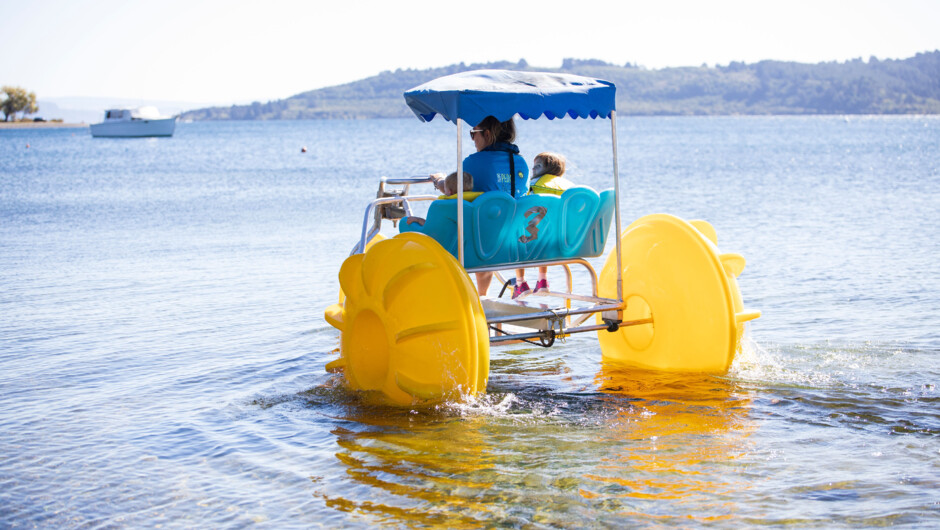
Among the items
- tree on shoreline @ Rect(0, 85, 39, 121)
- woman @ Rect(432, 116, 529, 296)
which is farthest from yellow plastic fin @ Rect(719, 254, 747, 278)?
tree on shoreline @ Rect(0, 85, 39, 121)

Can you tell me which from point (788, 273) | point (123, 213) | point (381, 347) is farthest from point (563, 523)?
point (123, 213)

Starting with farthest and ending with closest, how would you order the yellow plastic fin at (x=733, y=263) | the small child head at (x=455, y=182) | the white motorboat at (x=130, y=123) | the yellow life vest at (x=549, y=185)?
the white motorboat at (x=130, y=123), the yellow life vest at (x=549, y=185), the yellow plastic fin at (x=733, y=263), the small child head at (x=455, y=182)

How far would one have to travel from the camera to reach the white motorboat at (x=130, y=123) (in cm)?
10356

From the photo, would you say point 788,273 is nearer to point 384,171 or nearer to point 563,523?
point 563,523

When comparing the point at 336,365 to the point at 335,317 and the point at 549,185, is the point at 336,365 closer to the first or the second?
the point at 335,317

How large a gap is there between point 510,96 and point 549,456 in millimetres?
2426

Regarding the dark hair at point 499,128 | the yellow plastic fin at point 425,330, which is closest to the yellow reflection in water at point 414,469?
the yellow plastic fin at point 425,330

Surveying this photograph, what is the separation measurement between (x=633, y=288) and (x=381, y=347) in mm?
2115

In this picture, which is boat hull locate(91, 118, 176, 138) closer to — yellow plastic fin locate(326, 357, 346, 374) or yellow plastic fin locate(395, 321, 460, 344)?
yellow plastic fin locate(326, 357, 346, 374)

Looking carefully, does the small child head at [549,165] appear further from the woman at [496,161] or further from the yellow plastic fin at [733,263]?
the yellow plastic fin at [733,263]

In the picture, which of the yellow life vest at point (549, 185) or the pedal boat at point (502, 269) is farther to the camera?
the yellow life vest at point (549, 185)

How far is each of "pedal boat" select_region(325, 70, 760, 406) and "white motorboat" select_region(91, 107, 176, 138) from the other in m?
105

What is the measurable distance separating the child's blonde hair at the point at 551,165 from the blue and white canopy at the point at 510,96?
2.77 feet

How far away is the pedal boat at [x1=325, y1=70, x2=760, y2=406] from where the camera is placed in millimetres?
5953
